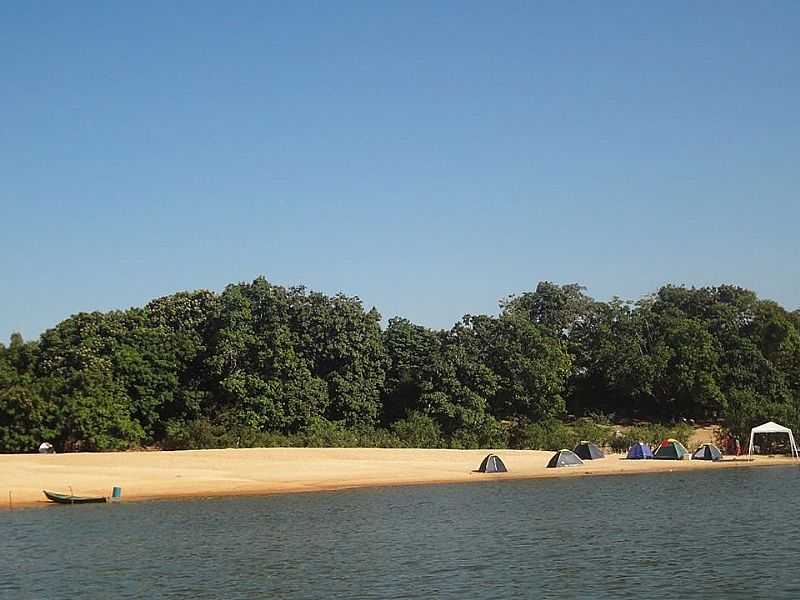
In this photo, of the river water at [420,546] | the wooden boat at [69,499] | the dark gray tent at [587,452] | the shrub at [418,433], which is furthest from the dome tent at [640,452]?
the wooden boat at [69,499]

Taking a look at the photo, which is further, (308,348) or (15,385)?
(308,348)

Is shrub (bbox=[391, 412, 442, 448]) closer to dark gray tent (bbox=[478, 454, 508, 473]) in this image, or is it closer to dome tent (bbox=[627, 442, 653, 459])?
dome tent (bbox=[627, 442, 653, 459])


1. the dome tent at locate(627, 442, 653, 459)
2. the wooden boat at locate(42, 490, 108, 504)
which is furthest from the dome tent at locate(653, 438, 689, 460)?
the wooden boat at locate(42, 490, 108, 504)

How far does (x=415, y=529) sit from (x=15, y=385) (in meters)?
44.0

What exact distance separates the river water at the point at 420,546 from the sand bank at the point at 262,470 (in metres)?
4.76

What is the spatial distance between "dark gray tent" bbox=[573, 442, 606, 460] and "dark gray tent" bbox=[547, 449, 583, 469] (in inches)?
149

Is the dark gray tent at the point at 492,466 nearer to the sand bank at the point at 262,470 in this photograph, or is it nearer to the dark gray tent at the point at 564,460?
Result: the sand bank at the point at 262,470

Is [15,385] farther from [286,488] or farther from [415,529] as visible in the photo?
[415,529]

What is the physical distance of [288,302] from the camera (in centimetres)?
7656

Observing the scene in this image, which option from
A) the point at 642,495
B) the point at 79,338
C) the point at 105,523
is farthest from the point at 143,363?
the point at 642,495

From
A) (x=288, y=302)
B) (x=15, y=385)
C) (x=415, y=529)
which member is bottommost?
(x=415, y=529)

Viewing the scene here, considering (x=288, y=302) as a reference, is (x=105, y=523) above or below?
below

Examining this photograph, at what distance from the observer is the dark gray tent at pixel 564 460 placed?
2435 inches

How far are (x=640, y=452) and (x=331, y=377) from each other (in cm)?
2331
